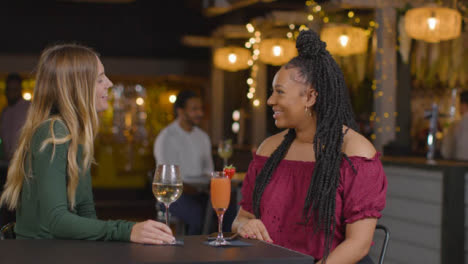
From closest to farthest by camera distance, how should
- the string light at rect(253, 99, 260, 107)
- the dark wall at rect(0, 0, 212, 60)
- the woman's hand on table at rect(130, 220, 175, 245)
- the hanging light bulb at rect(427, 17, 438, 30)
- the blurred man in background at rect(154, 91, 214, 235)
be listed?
the woman's hand on table at rect(130, 220, 175, 245) → the blurred man in background at rect(154, 91, 214, 235) → the hanging light bulb at rect(427, 17, 438, 30) → the string light at rect(253, 99, 260, 107) → the dark wall at rect(0, 0, 212, 60)

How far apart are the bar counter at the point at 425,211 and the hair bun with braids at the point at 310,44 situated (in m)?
2.48

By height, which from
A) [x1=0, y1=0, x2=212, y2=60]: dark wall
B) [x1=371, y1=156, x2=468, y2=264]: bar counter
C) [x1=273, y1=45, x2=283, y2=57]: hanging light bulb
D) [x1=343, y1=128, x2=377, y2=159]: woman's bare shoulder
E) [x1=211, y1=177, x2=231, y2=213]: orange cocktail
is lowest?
[x1=371, y1=156, x2=468, y2=264]: bar counter

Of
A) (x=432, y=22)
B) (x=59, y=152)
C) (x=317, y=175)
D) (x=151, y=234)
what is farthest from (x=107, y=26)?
(x=151, y=234)

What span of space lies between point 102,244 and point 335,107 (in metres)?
1.00

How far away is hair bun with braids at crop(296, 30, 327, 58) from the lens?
97.1 inches

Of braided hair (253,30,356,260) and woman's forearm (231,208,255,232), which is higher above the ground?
braided hair (253,30,356,260)

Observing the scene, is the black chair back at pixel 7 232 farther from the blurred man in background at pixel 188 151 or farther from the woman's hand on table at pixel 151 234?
the blurred man in background at pixel 188 151

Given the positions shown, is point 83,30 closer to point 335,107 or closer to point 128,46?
point 128,46

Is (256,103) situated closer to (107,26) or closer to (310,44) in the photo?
(107,26)

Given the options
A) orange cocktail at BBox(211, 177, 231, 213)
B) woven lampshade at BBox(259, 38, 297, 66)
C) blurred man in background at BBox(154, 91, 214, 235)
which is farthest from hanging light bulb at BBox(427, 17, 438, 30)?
orange cocktail at BBox(211, 177, 231, 213)

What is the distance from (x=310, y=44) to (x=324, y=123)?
0.29m

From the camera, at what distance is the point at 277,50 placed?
25.0ft

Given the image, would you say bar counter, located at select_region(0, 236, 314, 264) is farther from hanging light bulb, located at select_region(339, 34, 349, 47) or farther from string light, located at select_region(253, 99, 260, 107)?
string light, located at select_region(253, 99, 260, 107)

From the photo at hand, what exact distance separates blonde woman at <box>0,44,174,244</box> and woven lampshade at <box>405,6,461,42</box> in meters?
4.26
